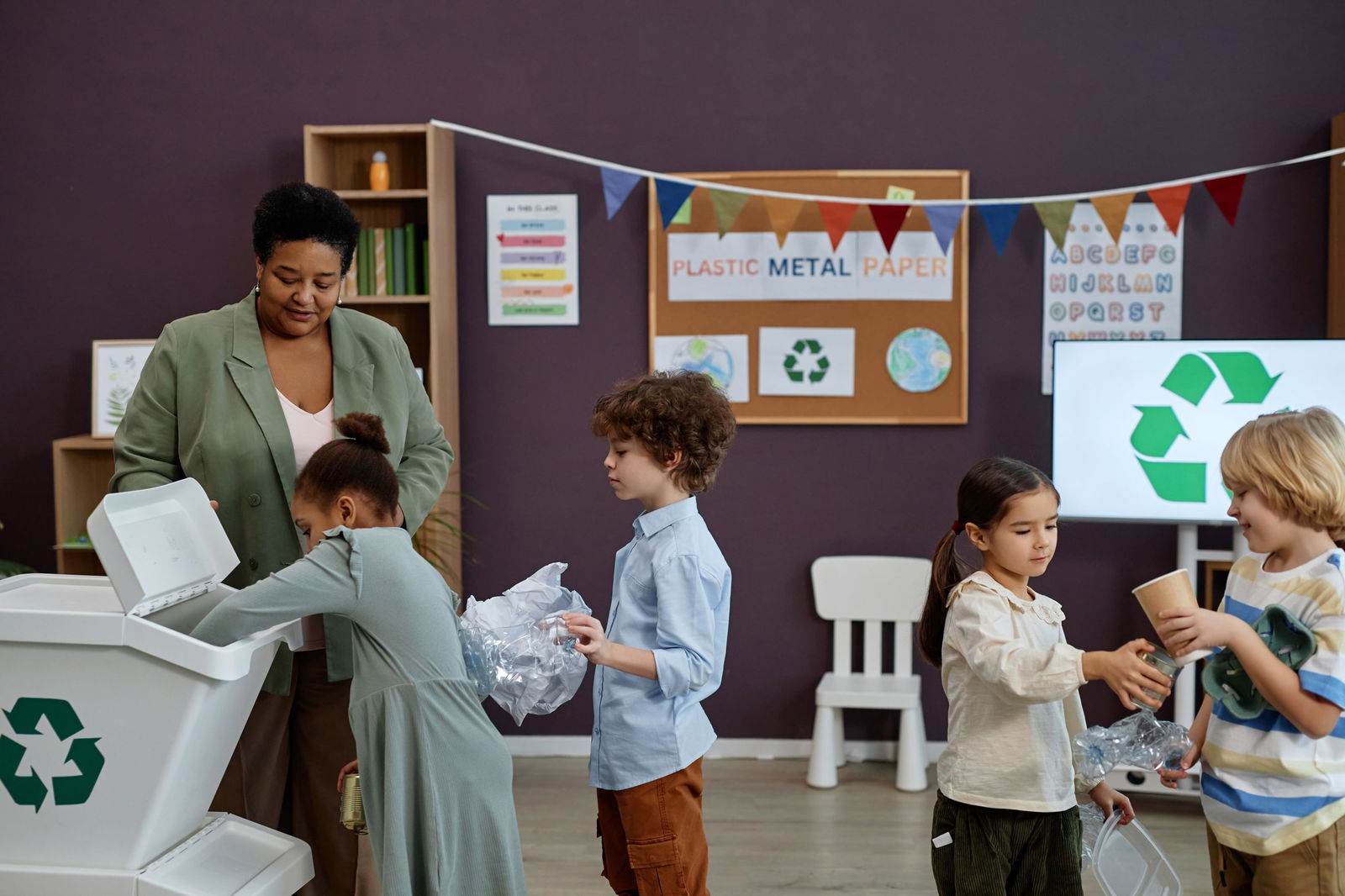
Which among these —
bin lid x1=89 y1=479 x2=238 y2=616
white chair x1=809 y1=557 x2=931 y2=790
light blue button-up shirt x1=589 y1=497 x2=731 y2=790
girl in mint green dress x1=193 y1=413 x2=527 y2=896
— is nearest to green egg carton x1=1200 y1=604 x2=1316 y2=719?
light blue button-up shirt x1=589 y1=497 x2=731 y2=790

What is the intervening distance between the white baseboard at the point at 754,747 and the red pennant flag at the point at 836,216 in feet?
5.14

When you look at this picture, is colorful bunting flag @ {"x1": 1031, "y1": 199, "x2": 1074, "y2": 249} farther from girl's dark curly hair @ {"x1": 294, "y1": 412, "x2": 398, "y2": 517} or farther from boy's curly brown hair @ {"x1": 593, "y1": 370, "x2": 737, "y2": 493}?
girl's dark curly hair @ {"x1": 294, "y1": 412, "x2": 398, "y2": 517}

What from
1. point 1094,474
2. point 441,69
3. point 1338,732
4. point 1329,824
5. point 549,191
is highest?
point 441,69

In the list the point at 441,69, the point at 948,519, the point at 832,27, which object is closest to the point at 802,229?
the point at 832,27

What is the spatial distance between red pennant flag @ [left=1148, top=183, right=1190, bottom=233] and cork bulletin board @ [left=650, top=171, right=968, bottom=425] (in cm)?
55

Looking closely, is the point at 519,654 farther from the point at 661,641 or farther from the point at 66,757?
the point at 66,757

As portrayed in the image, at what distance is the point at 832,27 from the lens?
11.2 ft

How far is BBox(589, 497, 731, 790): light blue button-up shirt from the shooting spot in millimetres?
1594

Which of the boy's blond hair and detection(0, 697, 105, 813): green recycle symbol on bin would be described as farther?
the boy's blond hair

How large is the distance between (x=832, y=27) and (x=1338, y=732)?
2.59 metres

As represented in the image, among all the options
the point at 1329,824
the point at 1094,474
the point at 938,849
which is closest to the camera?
the point at 1329,824

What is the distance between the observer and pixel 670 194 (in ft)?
10.9

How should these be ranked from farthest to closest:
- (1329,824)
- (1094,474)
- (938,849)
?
(1094,474) → (938,849) → (1329,824)

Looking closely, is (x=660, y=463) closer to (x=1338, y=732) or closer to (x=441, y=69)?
(x=1338, y=732)
